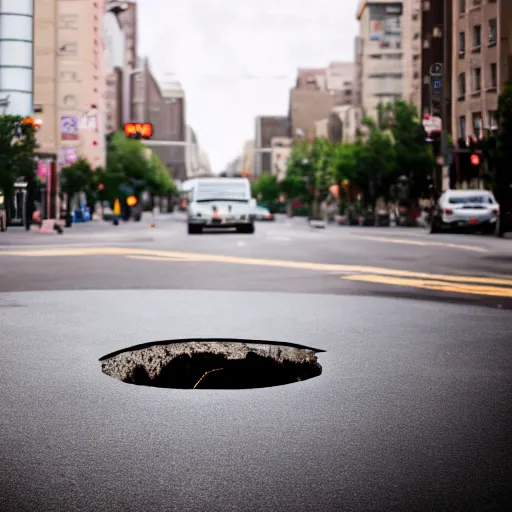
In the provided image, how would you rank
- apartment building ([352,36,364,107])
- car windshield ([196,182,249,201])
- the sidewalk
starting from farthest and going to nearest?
apartment building ([352,36,364,107]), car windshield ([196,182,249,201]), the sidewalk

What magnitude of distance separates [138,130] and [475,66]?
63.9 meters

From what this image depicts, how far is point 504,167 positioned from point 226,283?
30.2m

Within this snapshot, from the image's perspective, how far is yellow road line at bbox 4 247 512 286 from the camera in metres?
17.5

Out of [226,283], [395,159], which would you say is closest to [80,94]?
[395,159]

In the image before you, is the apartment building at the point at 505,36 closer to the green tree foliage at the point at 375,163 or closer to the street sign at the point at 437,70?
the street sign at the point at 437,70

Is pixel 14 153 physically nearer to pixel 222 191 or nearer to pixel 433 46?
pixel 222 191

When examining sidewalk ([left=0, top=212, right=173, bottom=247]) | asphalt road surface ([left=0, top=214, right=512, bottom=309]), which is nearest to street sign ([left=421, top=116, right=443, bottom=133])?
sidewalk ([left=0, top=212, right=173, bottom=247])

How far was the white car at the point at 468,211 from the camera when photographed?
41.0 metres

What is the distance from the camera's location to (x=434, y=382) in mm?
7172

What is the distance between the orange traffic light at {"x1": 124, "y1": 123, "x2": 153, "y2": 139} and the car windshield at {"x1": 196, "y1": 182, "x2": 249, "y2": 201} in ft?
273

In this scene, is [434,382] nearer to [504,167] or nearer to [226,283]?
[226,283]

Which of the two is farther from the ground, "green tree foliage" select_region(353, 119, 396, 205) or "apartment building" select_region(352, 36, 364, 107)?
"apartment building" select_region(352, 36, 364, 107)

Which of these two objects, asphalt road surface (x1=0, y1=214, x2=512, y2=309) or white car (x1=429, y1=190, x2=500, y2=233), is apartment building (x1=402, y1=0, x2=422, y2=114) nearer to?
white car (x1=429, y1=190, x2=500, y2=233)

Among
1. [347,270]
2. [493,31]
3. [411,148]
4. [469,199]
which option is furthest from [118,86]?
[347,270]
